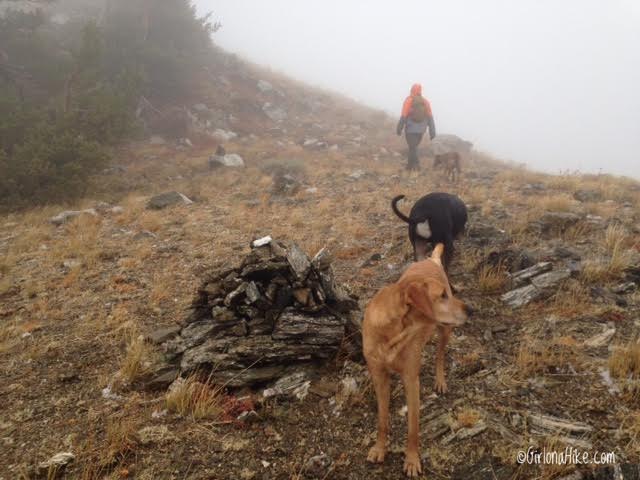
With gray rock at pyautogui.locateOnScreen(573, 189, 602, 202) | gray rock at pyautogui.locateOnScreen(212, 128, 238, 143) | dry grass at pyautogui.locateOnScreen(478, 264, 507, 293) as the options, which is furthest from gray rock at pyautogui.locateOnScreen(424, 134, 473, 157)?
dry grass at pyautogui.locateOnScreen(478, 264, 507, 293)

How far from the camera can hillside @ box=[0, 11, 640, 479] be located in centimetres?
322

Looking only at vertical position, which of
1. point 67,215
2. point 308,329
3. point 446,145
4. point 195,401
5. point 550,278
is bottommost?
point 67,215

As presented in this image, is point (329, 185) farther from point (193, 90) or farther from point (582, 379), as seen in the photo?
point (193, 90)

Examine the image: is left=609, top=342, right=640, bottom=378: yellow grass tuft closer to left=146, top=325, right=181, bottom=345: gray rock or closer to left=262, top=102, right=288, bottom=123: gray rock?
left=146, top=325, right=181, bottom=345: gray rock

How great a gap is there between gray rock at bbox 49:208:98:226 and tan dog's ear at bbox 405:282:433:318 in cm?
998

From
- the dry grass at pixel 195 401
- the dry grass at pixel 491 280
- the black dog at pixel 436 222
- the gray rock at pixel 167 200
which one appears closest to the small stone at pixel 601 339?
the dry grass at pixel 491 280

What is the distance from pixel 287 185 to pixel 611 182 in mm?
9749

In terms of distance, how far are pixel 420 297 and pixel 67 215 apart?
1037 cm

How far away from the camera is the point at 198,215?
1038 cm

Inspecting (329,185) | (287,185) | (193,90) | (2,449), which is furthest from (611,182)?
(193,90)

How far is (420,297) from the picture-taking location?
268 cm

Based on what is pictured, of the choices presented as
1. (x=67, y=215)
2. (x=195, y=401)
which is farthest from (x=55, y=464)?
(x=67, y=215)

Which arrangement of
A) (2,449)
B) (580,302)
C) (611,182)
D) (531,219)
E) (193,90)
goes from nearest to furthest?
(2,449)
(580,302)
(531,219)
(611,182)
(193,90)

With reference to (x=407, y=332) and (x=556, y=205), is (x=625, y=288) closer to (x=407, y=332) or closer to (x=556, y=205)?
(x=556, y=205)
